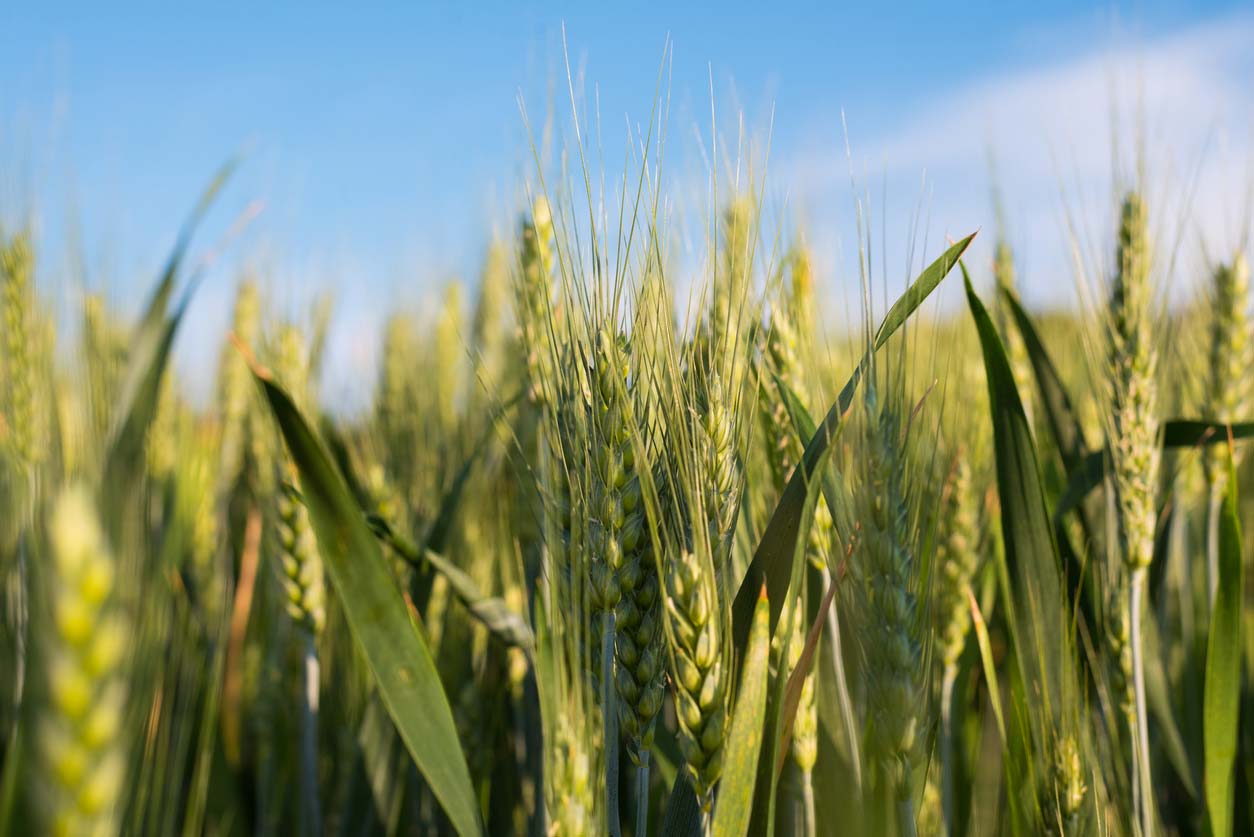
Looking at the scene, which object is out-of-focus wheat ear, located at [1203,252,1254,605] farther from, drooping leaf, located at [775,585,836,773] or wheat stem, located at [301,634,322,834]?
wheat stem, located at [301,634,322,834]

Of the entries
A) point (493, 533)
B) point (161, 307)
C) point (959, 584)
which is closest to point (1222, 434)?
point (959, 584)

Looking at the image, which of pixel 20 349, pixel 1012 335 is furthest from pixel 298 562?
pixel 1012 335

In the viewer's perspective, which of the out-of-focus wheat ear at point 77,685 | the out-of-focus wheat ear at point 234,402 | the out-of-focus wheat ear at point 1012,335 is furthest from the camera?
the out-of-focus wheat ear at point 234,402

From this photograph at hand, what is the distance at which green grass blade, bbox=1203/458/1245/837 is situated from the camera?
1.17m

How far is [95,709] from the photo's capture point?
49 cm

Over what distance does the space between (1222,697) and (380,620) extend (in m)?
1.17

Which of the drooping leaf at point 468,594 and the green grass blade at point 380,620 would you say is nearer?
the green grass blade at point 380,620

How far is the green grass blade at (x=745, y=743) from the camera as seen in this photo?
2.45ft

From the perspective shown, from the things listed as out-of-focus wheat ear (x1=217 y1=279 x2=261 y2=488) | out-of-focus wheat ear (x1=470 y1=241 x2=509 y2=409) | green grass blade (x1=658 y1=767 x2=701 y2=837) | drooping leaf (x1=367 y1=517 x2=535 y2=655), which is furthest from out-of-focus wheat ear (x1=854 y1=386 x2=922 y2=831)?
out-of-focus wheat ear (x1=217 y1=279 x2=261 y2=488)

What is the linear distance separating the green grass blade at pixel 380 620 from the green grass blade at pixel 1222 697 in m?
1.02

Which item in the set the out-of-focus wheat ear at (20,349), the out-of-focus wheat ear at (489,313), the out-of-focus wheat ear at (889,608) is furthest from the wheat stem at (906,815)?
the out-of-focus wheat ear at (489,313)

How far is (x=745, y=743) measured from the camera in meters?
0.76

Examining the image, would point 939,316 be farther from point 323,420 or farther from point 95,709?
point 323,420

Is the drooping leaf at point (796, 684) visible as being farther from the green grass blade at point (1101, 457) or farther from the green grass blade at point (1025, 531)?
the green grass blade at point (1101, 457)
